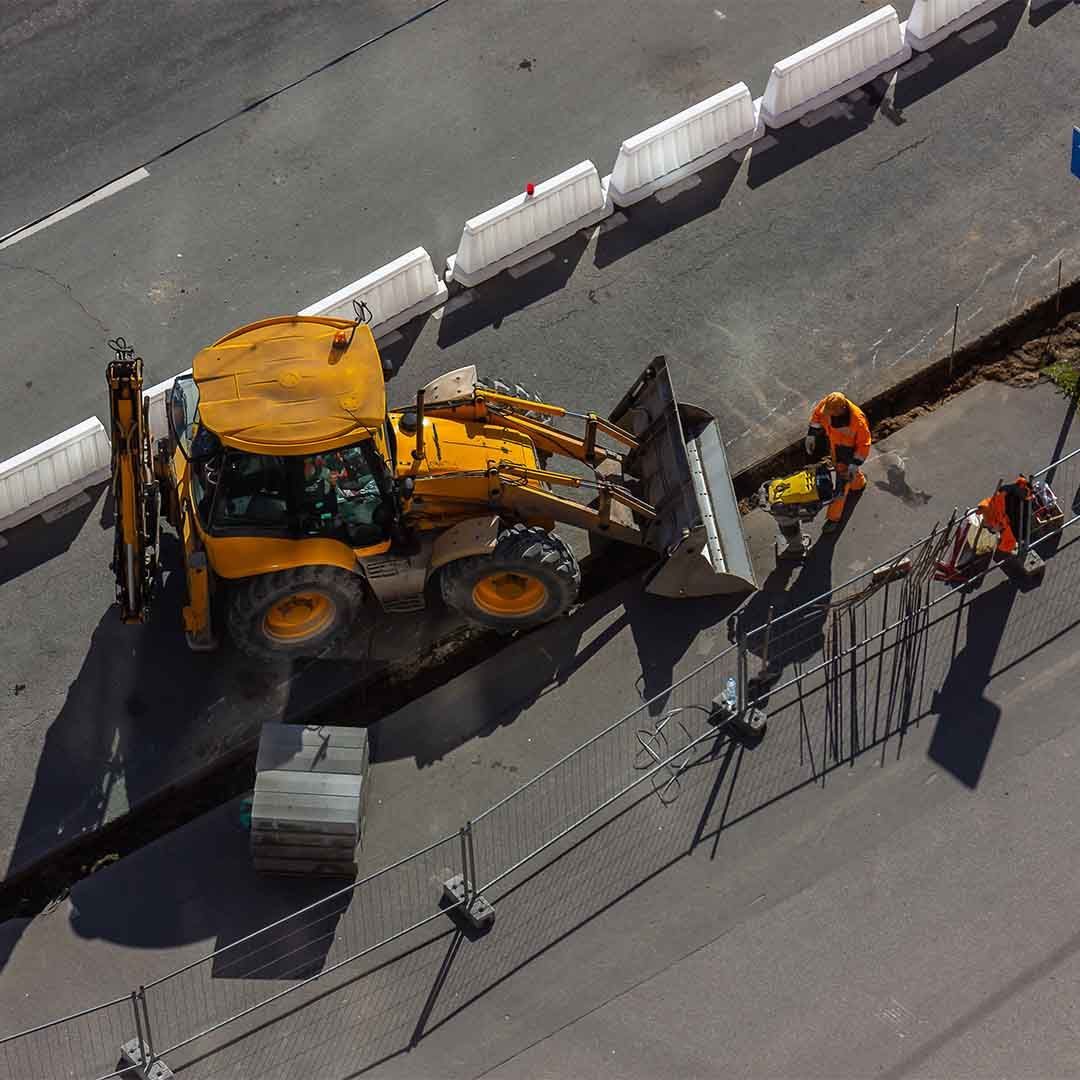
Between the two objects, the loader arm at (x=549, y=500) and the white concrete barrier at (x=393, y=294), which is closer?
the loader arm at (x=549, y=500)

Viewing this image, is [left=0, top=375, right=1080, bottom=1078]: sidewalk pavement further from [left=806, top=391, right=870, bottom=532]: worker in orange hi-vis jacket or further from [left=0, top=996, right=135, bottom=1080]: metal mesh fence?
[left=806, top=391, right=870, bottom=532]: worker in orange hi-vis jacket

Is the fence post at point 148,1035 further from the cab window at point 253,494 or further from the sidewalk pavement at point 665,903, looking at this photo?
the cab window at point 253,494

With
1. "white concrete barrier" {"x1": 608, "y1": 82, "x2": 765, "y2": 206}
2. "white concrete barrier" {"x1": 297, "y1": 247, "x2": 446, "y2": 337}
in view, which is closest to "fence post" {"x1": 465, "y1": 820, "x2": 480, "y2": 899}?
"white concrete barrier" {"x1": 297, "y1": 247, "x2": 446, "y2": 337}

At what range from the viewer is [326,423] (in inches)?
504

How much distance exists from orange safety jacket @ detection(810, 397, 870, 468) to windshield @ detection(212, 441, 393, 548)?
4.29 m

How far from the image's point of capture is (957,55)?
1941cm

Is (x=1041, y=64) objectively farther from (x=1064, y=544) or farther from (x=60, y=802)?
(x=60, y=802)

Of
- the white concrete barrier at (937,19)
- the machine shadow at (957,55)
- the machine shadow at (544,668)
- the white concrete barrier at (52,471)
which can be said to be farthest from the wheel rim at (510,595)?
the white concrete barrier at (937,19)

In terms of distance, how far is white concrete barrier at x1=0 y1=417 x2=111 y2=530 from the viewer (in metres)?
15.6

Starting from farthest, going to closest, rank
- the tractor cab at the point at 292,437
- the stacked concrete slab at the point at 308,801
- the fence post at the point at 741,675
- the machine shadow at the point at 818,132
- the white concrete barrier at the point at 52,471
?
the machine shadow at the point at 818,132
the white concrete barrier at the point at 52,471
the fence post at the point at 741,675
the stacked concrete slab at the point at 308,801
the tractor cab at the point at 292,437

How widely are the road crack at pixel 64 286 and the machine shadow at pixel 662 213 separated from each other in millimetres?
5686

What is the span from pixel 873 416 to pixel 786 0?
687 cm

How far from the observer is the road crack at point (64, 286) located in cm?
1744

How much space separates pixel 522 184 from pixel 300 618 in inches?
270
